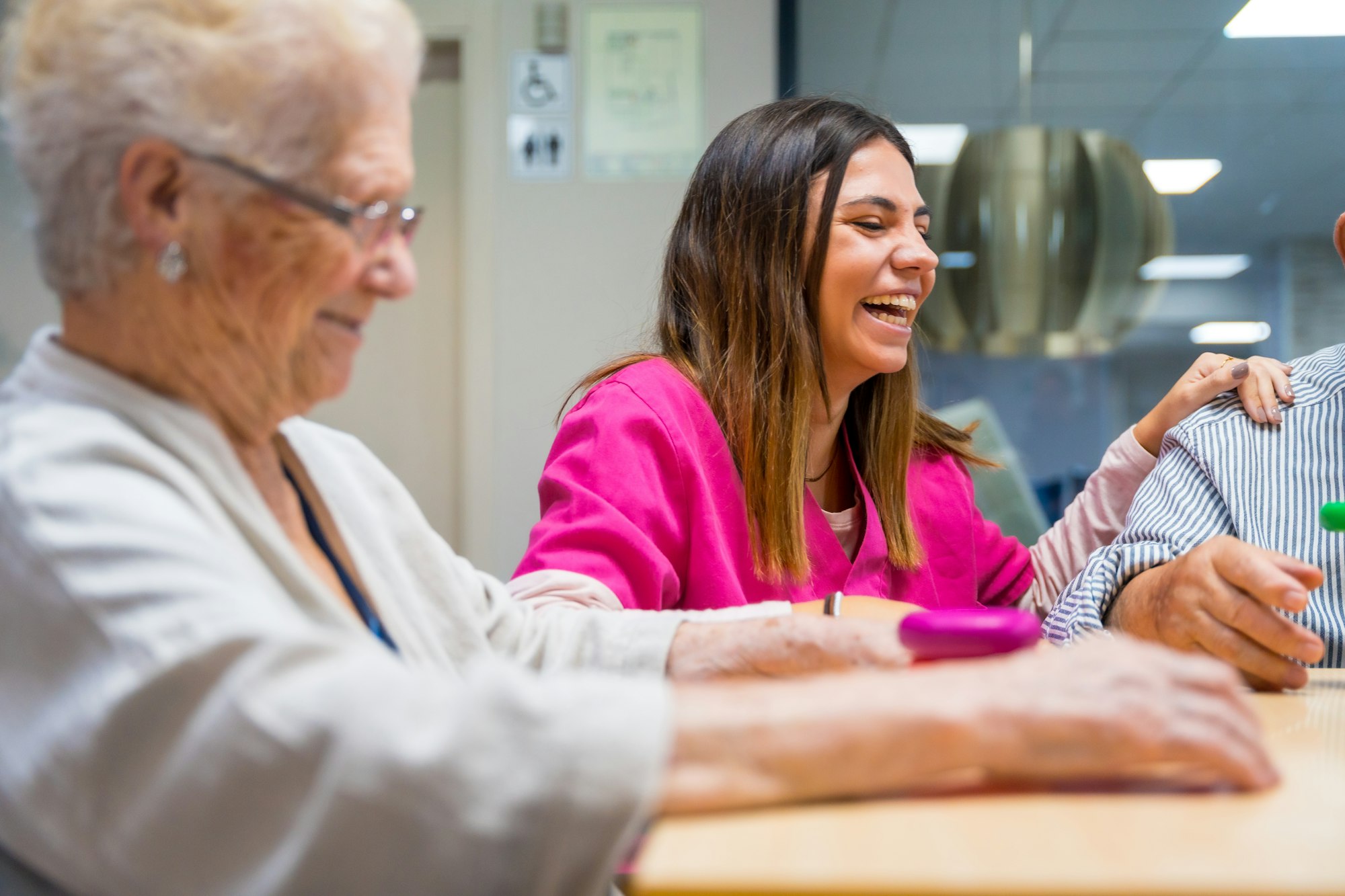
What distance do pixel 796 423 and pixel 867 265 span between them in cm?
25

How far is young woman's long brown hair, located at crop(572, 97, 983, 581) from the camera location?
149 cm

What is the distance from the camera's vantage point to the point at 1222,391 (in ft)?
4.81

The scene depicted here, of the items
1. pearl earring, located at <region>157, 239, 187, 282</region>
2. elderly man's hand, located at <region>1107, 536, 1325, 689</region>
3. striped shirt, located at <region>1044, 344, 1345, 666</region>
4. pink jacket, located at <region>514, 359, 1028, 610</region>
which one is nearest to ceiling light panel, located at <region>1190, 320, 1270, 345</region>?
striped shirt, located at <region>1044, 344, 1345, 666</region>

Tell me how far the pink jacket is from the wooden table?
0.75 metres

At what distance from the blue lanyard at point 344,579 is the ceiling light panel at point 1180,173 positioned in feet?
8.70

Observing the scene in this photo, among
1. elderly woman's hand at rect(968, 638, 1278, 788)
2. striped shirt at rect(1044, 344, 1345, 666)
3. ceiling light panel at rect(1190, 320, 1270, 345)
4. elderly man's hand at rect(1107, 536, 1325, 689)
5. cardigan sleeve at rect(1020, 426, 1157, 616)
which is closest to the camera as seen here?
elderly woman's hand at rect(968, 638, 1278, 788)

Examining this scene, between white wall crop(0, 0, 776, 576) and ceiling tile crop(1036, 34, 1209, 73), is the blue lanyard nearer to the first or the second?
white wall crop(0, 0, 776, 576)

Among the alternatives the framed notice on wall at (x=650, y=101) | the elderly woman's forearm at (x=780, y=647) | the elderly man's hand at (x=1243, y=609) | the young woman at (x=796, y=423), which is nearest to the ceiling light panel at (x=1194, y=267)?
the framed notice on wall at (x=650, y=101)

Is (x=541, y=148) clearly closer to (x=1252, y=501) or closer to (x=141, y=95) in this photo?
(x=1252, y=501)

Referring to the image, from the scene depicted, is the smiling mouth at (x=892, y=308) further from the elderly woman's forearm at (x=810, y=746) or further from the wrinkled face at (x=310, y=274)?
the elderly woman's forearm at (x=810, y=746)

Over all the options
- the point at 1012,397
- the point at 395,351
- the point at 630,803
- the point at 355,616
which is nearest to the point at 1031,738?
the point at 630,803

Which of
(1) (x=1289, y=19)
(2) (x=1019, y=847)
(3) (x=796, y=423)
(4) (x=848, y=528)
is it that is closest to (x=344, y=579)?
(2) (x=1019, y=847)

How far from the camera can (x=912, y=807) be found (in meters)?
0.58

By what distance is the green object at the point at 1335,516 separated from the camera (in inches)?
41.3
